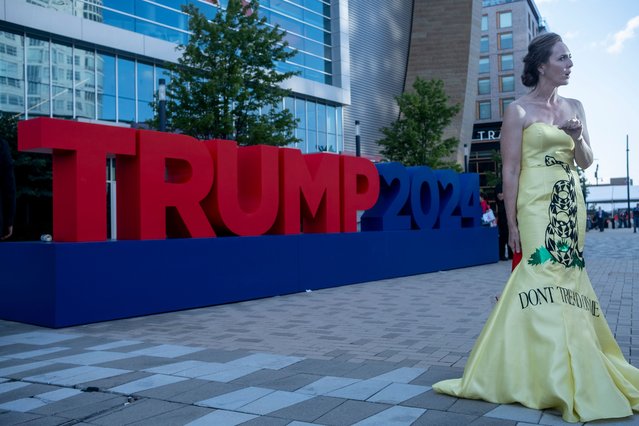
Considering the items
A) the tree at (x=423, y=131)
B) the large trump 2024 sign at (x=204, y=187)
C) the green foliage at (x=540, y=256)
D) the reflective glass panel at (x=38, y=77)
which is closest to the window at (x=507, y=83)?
the tree at (x=423, y=131)

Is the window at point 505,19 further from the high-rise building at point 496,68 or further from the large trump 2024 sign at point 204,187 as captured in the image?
the large trump 2024 sign at point 204,187

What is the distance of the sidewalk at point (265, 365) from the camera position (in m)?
3.82

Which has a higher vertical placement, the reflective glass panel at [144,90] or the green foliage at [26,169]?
the reflective glass panel at [144,90]

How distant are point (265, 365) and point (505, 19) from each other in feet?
214

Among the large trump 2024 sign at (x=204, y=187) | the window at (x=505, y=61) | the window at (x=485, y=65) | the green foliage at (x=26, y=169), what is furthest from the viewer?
the window at (x=485, y=65)

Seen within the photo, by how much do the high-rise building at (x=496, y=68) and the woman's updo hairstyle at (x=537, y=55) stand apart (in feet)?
191

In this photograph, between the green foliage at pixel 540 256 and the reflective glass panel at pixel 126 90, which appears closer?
the green foliage at pixel 540 256

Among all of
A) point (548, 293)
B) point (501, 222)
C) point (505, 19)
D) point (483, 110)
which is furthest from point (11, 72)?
point (505, 19)

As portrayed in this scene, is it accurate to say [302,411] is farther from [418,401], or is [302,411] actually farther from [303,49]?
[303,49]

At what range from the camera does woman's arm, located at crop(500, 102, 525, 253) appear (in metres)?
3.98

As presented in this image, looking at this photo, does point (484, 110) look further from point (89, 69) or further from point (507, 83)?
point (89, 69)

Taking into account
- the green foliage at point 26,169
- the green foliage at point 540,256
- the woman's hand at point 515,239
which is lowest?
the green foliage at point 540,256

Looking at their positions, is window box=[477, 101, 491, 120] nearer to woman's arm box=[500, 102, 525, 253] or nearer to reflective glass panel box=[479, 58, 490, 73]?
reflective glass panel box=[479, 58, 490, 73]

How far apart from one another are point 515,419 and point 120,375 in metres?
3.03
